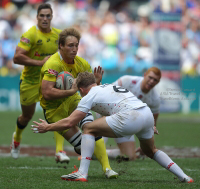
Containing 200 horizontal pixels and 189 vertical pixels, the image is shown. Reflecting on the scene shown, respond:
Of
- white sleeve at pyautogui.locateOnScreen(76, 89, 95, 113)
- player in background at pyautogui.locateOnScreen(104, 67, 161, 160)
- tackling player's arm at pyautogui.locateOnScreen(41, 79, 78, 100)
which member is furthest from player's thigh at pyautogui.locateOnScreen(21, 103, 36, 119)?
white sleeve at pyautogui.locateOnScreen(76, 89, 95, 113)

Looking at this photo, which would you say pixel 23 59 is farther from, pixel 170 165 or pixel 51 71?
pixel 170 165

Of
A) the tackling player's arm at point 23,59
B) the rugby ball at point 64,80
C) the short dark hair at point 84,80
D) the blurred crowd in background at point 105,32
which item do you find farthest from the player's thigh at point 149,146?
the blurred crowd in background at point 105,32

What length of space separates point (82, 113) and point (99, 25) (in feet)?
60.6

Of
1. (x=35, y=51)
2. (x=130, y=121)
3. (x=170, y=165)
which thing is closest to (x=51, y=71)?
(x=130, y=121)

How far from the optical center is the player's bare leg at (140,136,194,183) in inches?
211

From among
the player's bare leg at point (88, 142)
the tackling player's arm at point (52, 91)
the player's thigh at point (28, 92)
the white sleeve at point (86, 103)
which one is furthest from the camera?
the player's thigh at point (28, 92)

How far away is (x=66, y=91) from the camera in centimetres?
584

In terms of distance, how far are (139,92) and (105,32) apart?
14.7 meters

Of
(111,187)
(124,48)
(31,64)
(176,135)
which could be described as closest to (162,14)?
(124,48)

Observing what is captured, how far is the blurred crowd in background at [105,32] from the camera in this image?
21844mm

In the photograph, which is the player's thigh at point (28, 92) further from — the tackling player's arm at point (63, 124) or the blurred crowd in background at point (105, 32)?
the blurred crowd in background at point (105, 32)

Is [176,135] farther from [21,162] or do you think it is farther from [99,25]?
[99,25]

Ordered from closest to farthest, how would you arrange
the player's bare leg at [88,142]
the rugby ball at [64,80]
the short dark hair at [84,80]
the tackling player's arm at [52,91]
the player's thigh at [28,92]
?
the player's bare leg at [88,142]
the short dark hair at [84,80]
the tackling player's arm at [52,91]
the rugby ball at [64,80]
the player's thigh at [28,92]

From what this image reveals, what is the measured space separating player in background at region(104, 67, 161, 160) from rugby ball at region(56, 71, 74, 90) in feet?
7.37
